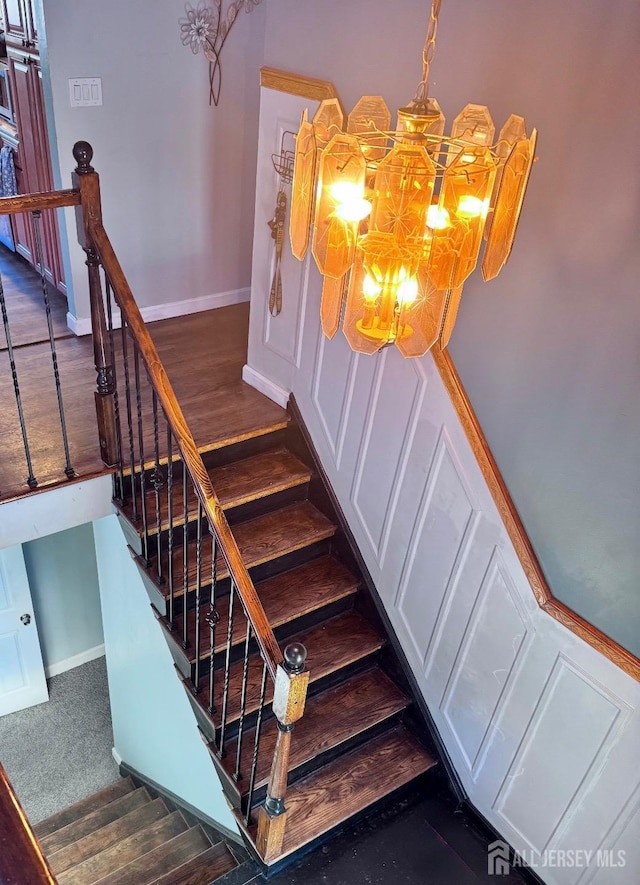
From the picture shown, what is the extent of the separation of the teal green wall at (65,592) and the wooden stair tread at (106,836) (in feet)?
4.54

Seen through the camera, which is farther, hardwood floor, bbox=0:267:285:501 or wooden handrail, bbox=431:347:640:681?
hardwood floor, bbox=0:267:285:501

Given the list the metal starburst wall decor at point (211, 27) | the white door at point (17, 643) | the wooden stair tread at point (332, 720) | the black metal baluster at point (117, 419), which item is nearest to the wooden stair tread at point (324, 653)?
the wooden stair tread at point (332, 720)

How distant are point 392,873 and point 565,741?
3.03 feet

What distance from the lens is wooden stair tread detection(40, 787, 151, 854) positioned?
3891 mm

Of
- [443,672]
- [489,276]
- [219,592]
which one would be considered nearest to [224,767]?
[219,592]

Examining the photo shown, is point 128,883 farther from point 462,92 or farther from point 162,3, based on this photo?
point 162,3

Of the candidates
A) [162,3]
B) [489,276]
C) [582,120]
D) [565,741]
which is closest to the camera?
[489,276]

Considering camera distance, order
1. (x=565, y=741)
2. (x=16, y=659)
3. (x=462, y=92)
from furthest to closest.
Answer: (x=16, y=659), (x=565, y=741), (x=462, y=92)

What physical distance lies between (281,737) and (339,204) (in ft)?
5.53

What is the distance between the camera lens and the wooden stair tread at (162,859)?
10.2 feet

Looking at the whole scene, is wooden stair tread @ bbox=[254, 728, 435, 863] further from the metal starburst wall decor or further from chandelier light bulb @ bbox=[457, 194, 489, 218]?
the metal starburst wall decor

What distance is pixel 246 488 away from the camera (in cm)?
336

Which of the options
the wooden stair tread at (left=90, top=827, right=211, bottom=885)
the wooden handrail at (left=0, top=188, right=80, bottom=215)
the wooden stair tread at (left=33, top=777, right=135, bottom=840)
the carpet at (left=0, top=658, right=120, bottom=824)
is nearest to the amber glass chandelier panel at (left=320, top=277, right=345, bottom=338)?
the wooden handrail at (left=0, top=188, right=80, bottom=215)
